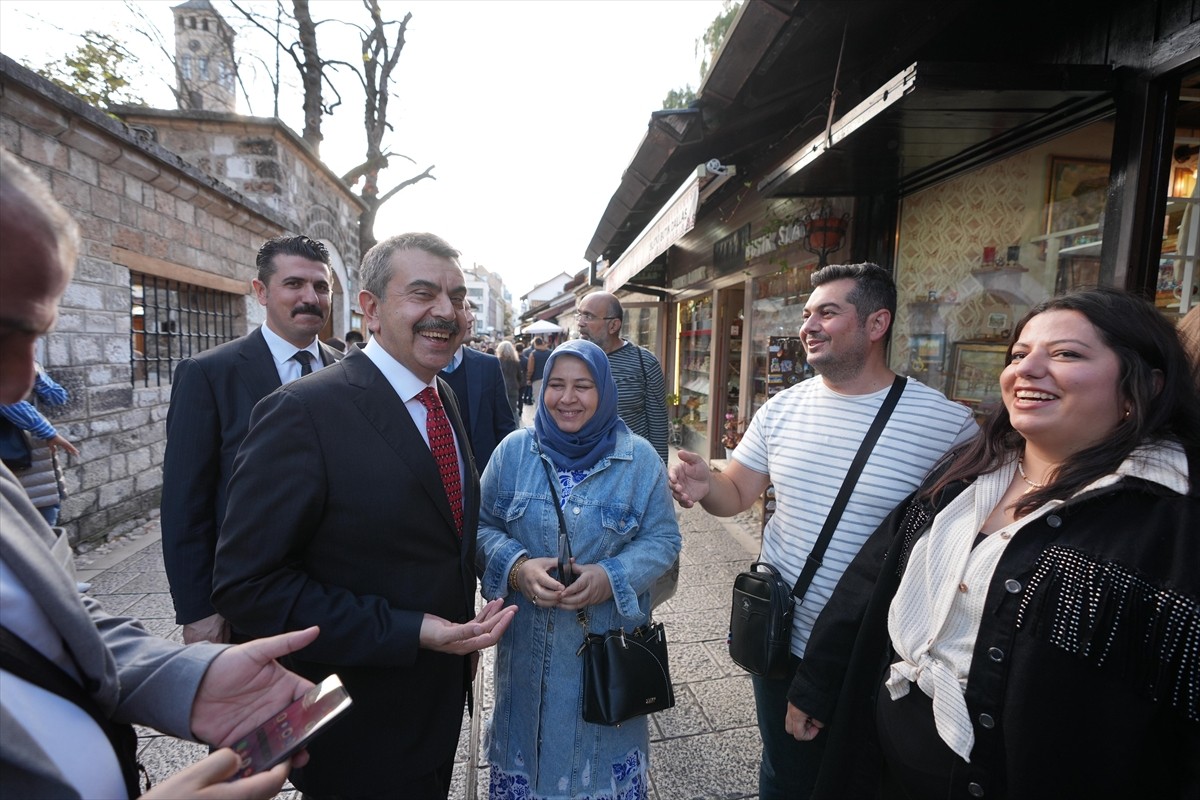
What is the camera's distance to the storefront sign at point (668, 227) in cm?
373

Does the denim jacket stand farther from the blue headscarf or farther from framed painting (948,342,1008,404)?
framed painting (948,342,1008,404)

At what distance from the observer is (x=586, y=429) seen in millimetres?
1968

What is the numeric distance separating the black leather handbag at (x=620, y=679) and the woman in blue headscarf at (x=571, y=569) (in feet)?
0.20

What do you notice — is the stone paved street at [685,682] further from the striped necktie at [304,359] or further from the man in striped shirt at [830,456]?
the striped necktie at [304,359]

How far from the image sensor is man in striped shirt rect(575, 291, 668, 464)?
170 inches

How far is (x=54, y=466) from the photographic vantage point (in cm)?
366

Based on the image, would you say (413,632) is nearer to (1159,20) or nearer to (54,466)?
(1159,20)

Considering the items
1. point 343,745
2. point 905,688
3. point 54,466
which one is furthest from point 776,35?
point 54,466

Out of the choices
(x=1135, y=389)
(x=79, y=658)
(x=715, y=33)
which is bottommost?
(x=79, y=658)

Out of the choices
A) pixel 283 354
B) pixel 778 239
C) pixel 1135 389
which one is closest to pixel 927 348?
pixel 778 239

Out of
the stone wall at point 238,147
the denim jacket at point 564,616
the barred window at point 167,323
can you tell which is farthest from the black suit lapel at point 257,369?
the stone wall at point 238,147

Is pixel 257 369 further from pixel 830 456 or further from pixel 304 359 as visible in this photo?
pixel 830 456

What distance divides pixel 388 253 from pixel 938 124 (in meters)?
2.44

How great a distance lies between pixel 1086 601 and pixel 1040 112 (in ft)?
7.56
